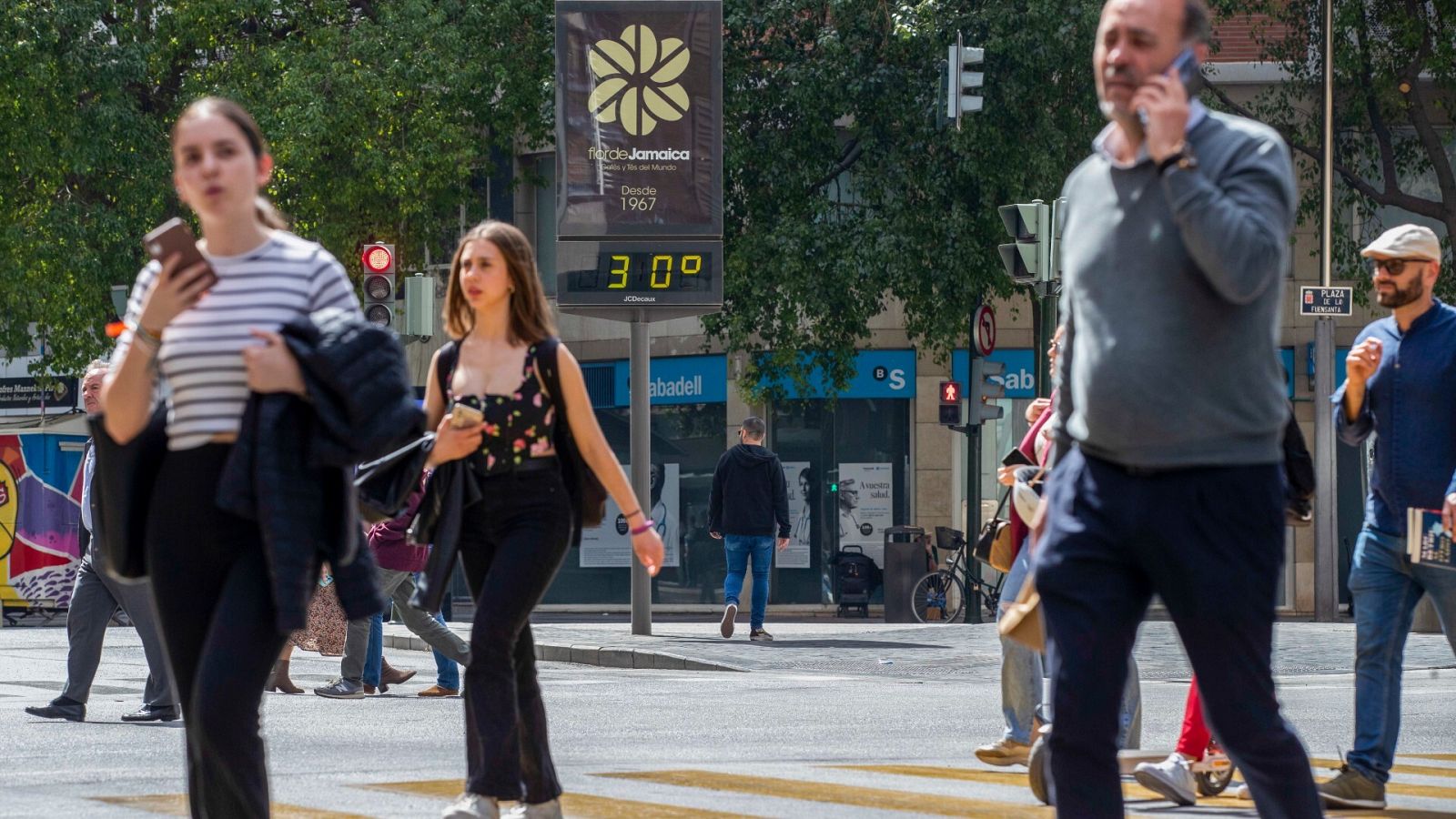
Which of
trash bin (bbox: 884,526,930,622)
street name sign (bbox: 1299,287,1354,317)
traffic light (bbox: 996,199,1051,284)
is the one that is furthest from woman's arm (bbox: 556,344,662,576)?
trash bin (bbox: 884,526,930,622)

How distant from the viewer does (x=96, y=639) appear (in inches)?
452

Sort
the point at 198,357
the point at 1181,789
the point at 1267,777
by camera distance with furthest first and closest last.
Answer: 1. the point at 1181,789
2. the point at 198,357
3. the point at 1267,777

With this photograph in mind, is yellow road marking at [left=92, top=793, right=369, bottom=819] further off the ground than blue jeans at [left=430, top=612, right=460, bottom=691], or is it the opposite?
yellow road marking at [left=92, top=793, right=369, bottom=819]

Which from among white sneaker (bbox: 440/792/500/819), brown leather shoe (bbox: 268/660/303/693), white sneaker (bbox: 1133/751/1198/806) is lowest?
brown leather shoe (bbox: 268/660/303/693)

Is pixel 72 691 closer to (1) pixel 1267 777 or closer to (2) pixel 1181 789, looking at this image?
(2) pixel 1181 789

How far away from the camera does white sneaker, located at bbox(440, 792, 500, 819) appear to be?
19.3ft

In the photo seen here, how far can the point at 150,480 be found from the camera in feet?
15.0

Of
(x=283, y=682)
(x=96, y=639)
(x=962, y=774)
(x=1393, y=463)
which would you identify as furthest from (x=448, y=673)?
(x=1393, y=463)

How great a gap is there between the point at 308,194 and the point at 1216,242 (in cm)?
2425

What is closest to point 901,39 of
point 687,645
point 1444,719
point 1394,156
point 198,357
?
point 1394,156

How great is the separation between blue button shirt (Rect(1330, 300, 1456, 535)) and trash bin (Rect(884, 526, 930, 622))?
59.8ft

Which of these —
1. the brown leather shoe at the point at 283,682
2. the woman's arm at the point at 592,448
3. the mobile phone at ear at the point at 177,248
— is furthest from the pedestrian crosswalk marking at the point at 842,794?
the brown leather shoe at the point at 283,682

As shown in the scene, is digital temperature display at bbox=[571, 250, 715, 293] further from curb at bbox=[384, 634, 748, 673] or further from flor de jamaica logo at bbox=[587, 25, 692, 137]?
curb at bbox=[384, 634, 748, 673]

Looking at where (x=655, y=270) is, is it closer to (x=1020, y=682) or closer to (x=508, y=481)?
(x=1020, y=682)
